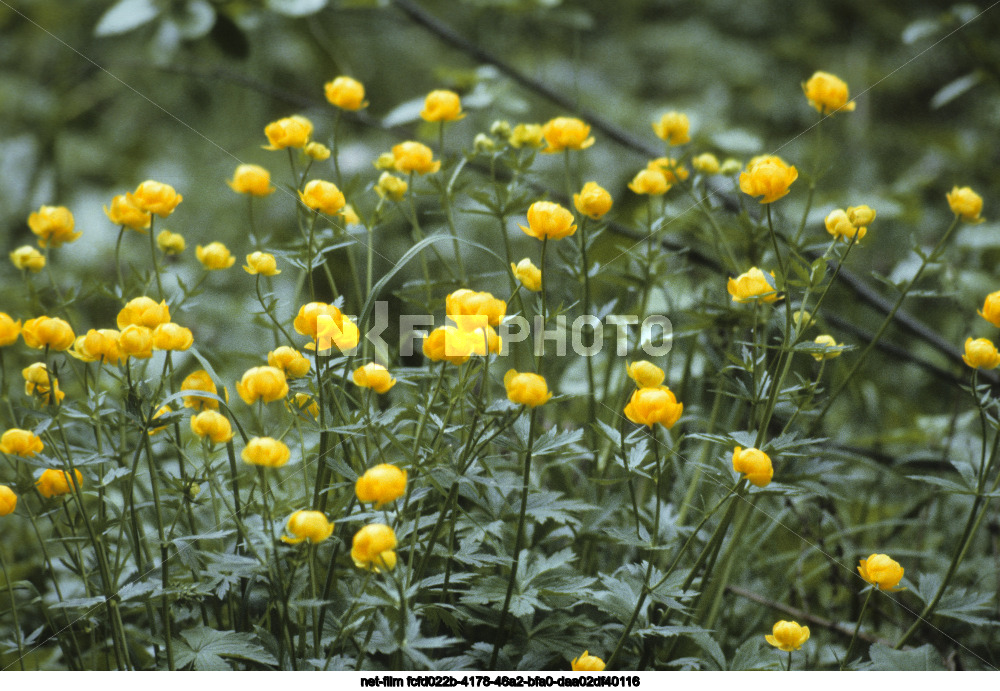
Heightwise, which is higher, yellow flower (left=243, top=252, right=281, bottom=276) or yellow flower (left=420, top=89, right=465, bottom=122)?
yellow flower (left=420, top=89, right=465, bottom=122)

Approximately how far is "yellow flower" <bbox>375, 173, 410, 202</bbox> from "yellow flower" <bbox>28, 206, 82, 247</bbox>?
26 centimetres

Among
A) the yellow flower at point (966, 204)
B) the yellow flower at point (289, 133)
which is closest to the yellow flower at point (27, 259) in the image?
the yellow flower at point (289, 133)

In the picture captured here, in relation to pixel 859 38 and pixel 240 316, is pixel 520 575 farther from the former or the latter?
pixel 859 38

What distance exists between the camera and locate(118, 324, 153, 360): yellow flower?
18.3 inches

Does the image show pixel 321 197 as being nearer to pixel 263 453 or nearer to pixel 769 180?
pixel 263 453

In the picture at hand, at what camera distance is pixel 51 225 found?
605 millimetres

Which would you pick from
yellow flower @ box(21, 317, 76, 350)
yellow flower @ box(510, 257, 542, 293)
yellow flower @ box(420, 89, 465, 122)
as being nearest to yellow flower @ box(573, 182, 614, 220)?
yellow flower @ box(510, 257, 542, 293)

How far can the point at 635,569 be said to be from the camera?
568 millimetres

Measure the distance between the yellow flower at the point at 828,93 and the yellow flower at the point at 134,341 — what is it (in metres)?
0.59

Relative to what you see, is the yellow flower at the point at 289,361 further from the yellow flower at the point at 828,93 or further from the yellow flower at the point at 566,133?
the yellow flower at the point at 828,93

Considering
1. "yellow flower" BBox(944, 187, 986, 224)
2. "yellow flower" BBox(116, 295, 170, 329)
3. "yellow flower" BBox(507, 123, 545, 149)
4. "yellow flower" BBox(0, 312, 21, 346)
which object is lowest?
"yellow flower" BBox(0, 312, 21, 346)

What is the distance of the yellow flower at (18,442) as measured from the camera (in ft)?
1.68

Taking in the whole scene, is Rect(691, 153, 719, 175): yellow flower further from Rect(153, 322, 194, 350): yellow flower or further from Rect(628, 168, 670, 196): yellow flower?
Rect(153, 322, 194, 350): yellow flower

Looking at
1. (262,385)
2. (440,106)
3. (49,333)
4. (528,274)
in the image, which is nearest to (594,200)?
(528,274)
